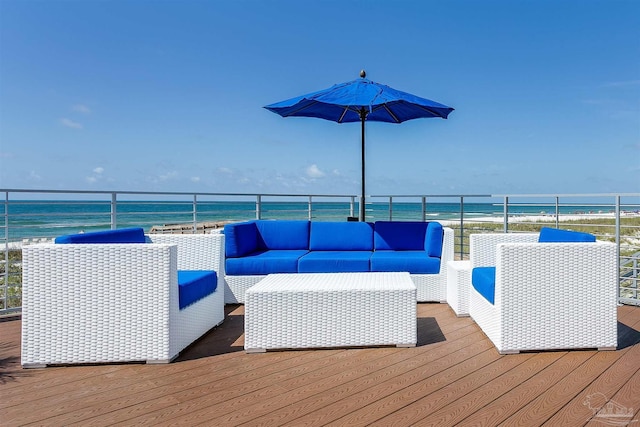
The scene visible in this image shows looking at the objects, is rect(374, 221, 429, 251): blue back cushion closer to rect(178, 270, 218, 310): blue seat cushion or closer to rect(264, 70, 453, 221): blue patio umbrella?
rect(264, 70, 453, 221): blue patio umbrella

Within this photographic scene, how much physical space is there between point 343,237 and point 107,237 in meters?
2.07

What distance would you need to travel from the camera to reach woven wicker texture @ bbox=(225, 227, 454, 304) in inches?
120

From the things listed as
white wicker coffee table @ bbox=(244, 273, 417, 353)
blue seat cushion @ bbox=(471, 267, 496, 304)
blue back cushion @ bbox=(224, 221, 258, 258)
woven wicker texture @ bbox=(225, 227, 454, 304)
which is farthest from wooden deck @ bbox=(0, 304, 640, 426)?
blue back cushion @ bbox=(224, 221, 258, 258)

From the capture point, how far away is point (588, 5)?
7.26 metres

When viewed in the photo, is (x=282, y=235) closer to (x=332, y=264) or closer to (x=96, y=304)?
(x=332, y=264)

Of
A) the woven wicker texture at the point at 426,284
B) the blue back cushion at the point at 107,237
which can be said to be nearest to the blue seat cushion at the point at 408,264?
the woven wicker texture at the point at 426,284

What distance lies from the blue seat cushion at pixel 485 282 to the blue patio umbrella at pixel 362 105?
1.46 m

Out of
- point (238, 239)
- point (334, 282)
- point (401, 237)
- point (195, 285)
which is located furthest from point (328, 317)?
point (401, 237)

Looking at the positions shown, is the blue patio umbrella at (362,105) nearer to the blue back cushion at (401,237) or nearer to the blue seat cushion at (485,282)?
the blue back cushion at (401,237)

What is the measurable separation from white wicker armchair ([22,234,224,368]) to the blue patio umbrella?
189 cm

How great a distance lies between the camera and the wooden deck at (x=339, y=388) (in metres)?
1.32

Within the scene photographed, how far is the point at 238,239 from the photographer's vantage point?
316 centimetres

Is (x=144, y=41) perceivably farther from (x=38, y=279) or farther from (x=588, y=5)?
(x=588, y=5)

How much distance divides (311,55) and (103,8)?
476cm
